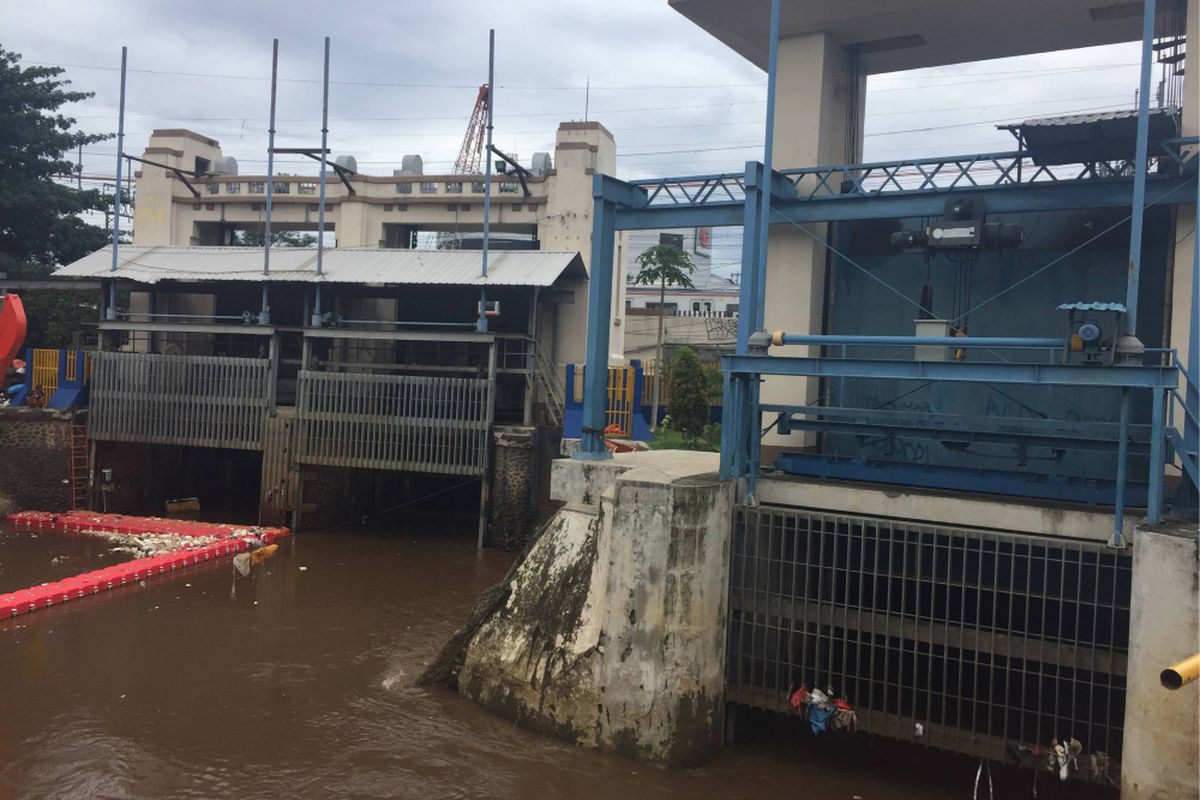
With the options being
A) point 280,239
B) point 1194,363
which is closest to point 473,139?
point 280,239

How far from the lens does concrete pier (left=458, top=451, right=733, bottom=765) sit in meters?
9.72

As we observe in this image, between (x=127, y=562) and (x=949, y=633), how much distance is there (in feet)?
51.0

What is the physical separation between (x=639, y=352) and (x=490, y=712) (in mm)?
30442

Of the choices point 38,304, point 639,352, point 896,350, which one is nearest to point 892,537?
point 896,350

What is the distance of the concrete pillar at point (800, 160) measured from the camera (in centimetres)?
1509

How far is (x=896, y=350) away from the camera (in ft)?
50.3

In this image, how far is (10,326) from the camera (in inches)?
853

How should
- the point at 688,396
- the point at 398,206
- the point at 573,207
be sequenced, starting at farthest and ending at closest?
the point at 398,206 < the point at 688,396 < the point at 573,207

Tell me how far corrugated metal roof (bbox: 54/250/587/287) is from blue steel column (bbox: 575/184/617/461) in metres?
8.00

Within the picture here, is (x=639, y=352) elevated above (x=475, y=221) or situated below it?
below

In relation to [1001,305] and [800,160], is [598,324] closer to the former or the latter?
[800,160]

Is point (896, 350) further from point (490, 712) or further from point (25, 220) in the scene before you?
point (25, 220)

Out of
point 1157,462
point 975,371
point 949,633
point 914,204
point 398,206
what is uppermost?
point 398,206

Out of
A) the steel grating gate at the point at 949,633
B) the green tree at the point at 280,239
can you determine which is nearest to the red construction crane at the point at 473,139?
the green tree at the point at 280,239
